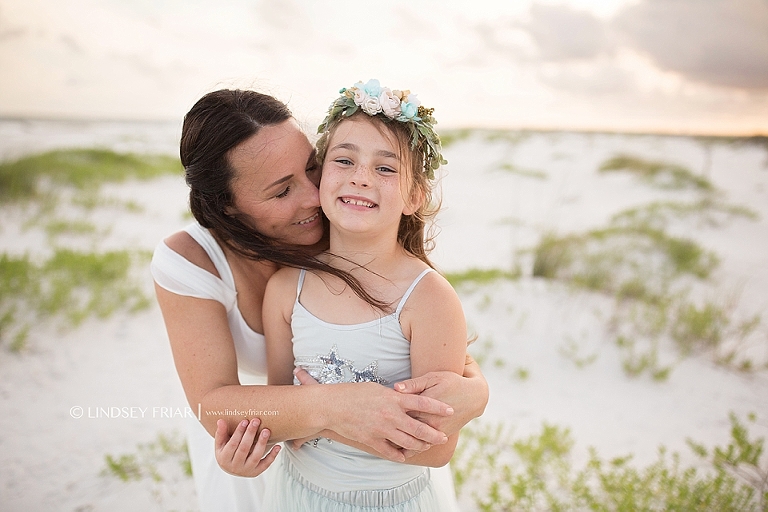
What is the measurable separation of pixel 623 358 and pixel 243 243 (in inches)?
150

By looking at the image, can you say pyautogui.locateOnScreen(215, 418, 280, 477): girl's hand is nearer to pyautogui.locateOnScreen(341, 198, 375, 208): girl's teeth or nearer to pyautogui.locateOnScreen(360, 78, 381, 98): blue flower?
pyautogui.locateOnScreen(341, 198, 375, 208): girl's teeth

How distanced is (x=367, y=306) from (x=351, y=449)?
19.6 inches

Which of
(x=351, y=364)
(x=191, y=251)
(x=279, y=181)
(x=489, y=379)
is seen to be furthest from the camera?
(x=489, y=379)

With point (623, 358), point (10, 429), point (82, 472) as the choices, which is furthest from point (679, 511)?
point (10, 429)

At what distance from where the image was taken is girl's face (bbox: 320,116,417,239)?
1852 millimetres

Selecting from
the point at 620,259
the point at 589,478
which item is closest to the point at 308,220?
the point at 589,478

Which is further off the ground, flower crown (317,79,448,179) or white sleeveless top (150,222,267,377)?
flower crown (317,79,448,179)

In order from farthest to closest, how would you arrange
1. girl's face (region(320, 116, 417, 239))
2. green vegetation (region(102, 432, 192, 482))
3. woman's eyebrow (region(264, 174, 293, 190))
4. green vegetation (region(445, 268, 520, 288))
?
green vegetation (region(445, 268, 520, 288)) → green vegetation (region(102, 432, 192, 482)) → woman's eyebrow (region(264, 174, 293, 190)) → girl's face (region(320, 116, 417, 239))

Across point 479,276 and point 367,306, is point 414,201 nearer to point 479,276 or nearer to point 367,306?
point 367,306

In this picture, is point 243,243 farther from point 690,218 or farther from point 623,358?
point 690,218

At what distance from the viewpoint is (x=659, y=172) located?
12.9 meters

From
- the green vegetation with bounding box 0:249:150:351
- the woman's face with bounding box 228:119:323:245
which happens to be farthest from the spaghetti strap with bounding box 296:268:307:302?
the green vegetation with bounding box 0:249:150:351

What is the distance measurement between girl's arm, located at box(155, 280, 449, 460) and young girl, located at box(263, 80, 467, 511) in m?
0.12

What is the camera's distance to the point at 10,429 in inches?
143
